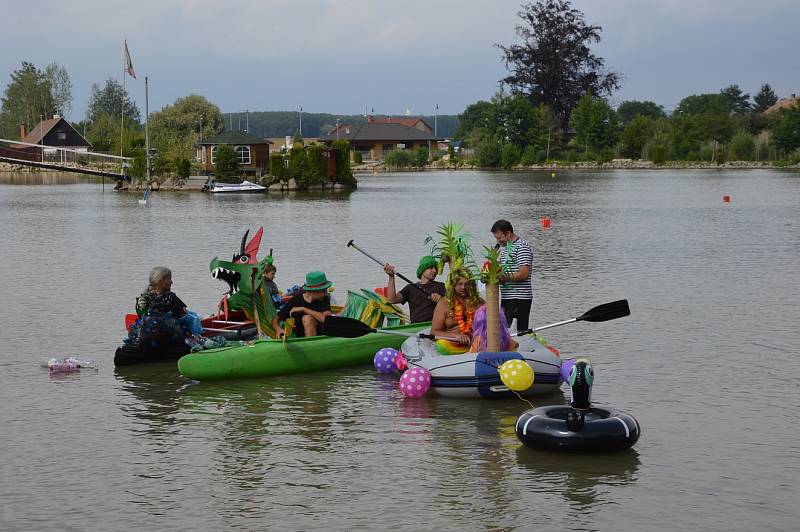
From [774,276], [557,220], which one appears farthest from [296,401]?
[557,220]

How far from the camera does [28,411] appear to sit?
1177 cm

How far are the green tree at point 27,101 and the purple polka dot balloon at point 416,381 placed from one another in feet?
445

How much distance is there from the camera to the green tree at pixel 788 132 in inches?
3620

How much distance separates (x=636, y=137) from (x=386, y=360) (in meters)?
102

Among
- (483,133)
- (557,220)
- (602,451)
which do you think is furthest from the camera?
(483,133)

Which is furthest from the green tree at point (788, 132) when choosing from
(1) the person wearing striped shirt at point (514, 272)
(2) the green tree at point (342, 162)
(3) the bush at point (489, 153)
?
(1) the person wearing striped shirt at point (514, 272)

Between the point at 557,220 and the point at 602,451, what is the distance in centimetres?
3007

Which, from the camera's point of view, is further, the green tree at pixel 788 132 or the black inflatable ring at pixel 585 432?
the green tree at pixel 788 132

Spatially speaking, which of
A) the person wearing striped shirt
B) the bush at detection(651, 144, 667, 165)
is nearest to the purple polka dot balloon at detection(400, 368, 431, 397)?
the person wearing striped shirt

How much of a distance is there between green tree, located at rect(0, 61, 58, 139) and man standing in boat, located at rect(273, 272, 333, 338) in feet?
438

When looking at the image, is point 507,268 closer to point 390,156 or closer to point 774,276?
point 774,276

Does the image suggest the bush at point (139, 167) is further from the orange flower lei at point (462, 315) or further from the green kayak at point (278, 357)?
the orange flower lei at point (462, 315)

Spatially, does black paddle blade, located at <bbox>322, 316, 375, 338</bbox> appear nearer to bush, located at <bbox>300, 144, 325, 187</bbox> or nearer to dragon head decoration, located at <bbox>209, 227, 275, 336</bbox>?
dragon head decoration, located at <bbox>209, 227, 275, 336</bbox>

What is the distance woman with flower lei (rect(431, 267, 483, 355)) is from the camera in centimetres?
1201
